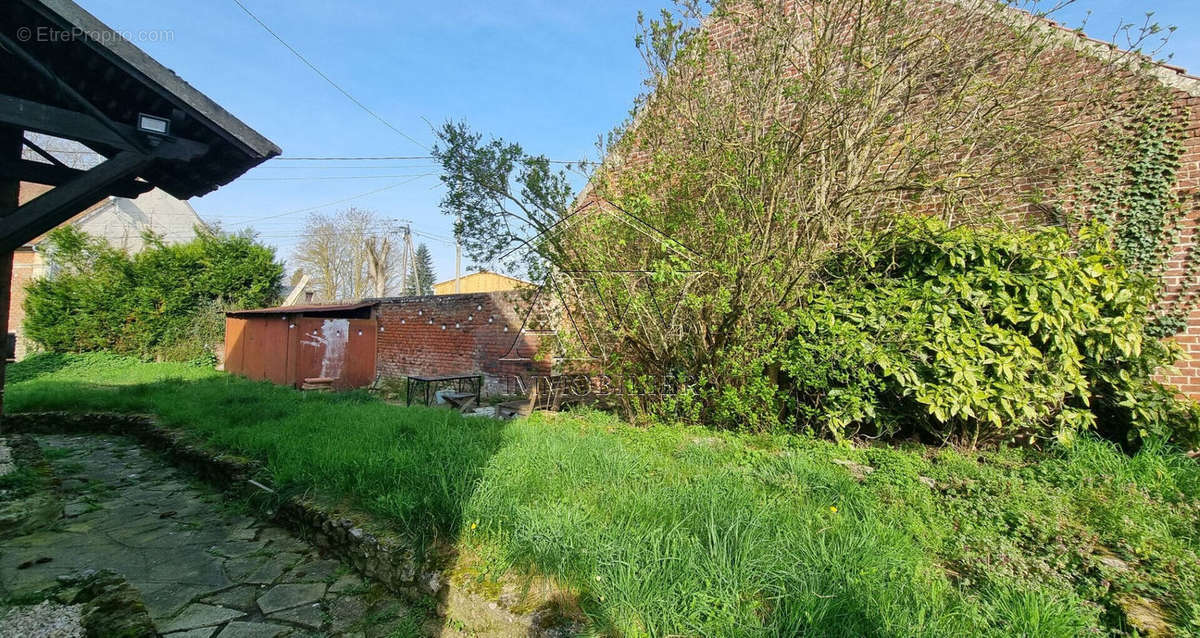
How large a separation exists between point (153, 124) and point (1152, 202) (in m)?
8.69

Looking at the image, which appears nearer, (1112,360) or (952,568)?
(952,568)

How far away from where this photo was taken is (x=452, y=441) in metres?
4.25

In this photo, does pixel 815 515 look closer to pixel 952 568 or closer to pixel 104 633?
pixel 952 568

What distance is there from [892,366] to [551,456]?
9.72ft

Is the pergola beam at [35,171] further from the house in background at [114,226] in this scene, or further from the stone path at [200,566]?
the house in background at [114,226]

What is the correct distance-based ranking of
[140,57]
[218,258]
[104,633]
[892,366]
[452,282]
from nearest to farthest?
[104,633] → [140,57] → [892,366] → [218,258] → [452,282]

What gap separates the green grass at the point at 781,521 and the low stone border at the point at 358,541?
0.14 meters

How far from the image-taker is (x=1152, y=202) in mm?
4691

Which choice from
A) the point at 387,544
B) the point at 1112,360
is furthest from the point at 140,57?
the point at 1112,360

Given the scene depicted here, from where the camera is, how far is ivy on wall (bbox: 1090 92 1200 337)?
4570 mm

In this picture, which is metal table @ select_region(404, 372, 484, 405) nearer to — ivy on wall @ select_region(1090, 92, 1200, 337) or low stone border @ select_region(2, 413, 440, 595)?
low stone border @ select_region(2, 413, 440, 595)

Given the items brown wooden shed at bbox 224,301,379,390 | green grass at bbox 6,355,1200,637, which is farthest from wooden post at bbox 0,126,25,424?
brown wooden shed at bbox 224,301,379,390

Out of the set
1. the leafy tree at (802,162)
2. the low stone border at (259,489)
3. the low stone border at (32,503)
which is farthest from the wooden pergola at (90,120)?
the leafy tree at (802,162)

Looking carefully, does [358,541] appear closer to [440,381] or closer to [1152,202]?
[440,381]
